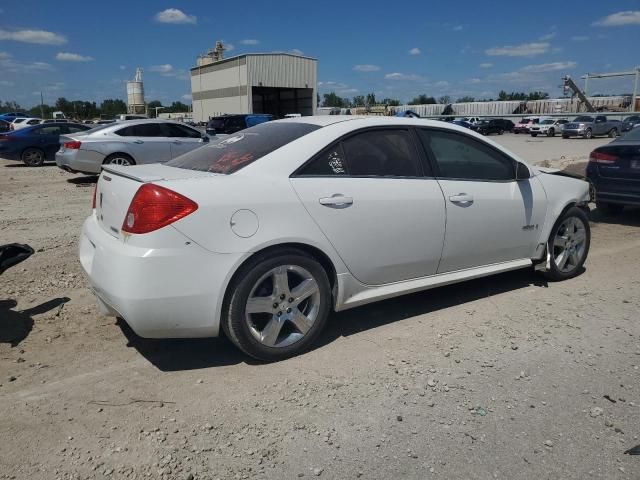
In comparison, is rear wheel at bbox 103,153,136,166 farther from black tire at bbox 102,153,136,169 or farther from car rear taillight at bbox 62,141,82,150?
car rear taillight at bbox 62,141,82,150

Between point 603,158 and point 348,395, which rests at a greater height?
point 603,158

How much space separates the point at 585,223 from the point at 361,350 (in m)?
2.98


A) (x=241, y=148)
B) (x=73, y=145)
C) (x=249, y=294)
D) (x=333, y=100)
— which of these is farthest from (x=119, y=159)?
(x=333, y=100)

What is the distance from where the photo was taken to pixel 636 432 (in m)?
2.78

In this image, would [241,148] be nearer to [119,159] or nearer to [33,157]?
[119,159]

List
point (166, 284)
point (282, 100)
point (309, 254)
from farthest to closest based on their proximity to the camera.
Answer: point (282, 100) < point (309, 254) < point (166, 284)

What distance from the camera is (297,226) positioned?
3379 mm

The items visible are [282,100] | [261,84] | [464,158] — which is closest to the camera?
[464,158]

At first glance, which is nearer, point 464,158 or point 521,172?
point 464,158

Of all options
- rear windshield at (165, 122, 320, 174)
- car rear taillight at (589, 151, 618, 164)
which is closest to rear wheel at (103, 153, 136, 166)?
rear windshield at (165, 122, 320, 174)

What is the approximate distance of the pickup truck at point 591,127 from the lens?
37.8 m

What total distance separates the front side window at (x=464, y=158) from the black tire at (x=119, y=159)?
29.7 feet

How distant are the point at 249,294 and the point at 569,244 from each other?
3.49m

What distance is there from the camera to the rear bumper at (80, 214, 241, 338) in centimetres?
301
